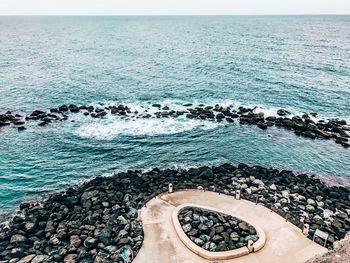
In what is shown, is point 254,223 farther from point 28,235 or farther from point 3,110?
point 3,110

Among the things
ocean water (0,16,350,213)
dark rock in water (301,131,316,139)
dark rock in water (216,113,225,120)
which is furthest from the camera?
dark rock in water (216,113,225,120)

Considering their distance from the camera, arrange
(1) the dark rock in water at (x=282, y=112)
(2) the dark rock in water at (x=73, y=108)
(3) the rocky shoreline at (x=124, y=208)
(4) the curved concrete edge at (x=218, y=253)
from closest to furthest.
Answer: (4) the curved concrete edge at (x=218, y=253), (3) the rocky shoreline at (x=124, y=208), (1) the dark rock in water at (x=282, y=112), (2) the dark rock in water at (x=73, y=108)

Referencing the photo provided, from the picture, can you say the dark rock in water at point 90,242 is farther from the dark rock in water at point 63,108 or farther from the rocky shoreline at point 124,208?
the dark rock in water at point 63,108

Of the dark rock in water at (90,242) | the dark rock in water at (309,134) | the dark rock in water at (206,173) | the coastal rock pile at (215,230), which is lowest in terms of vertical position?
the dark rock in water at (309,134)

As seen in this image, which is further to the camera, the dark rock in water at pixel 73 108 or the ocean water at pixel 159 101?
the dark rock in water at pixel 73 108

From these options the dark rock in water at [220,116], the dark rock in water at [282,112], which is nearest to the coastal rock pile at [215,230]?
the dark rock in water at [220,116]

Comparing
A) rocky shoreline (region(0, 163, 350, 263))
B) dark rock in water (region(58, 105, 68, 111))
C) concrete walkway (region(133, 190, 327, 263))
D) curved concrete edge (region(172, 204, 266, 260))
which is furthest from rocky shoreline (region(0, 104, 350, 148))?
curved concrete edge (region(172, 204, 266, 260))

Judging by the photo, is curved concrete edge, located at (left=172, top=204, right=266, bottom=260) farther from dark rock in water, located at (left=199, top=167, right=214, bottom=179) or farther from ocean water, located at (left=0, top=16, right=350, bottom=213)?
ocean water, located at (left=0, top=16, right=350, bottom=213)
